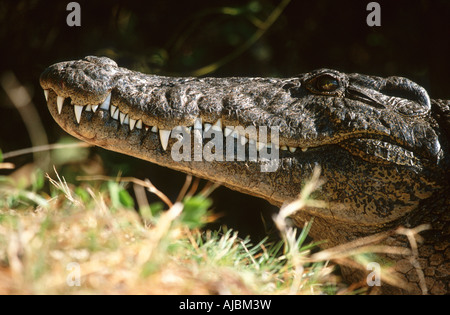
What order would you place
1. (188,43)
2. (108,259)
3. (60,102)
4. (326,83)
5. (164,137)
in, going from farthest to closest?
(188,43), (326,83), (60,102), (164,137), (108,259)

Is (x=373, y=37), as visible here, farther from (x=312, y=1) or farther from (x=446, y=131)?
(x=446, y=131)

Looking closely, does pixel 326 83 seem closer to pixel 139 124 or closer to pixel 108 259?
pixel 139 124

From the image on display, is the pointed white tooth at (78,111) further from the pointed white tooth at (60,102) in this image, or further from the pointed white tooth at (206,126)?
the pointed white tooth at (206,126)

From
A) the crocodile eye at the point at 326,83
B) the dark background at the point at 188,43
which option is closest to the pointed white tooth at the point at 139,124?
the crocodile eye at the point at 326,83

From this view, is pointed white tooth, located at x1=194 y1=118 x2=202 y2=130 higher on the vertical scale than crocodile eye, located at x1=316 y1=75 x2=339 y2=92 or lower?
lower

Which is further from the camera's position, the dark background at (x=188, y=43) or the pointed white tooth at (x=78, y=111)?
the dark background at (x=188, y=43)

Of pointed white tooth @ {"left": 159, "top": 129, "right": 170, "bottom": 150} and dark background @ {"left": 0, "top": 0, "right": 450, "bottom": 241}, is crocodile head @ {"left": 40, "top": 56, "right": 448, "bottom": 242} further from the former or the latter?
dark background @ {"left": 0, "top": 0, "right": 450, "bottom": 241}

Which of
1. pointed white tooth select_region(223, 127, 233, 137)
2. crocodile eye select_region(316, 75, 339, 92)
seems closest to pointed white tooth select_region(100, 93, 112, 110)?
pointed white tooth select_region(223, 127, 233, 137)

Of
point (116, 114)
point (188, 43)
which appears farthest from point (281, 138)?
point (188, 43)
